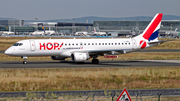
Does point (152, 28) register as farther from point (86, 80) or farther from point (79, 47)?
point (86, 80)

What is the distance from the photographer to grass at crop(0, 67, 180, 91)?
29.8 metres

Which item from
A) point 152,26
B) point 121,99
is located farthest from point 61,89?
point 152,26

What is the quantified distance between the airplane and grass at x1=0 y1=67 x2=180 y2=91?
35.3ft

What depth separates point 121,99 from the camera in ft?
51.0

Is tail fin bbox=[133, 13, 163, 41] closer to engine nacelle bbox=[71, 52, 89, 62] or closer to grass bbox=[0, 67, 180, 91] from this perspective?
engine nacelle bbox=[71, 52, 89, 62]

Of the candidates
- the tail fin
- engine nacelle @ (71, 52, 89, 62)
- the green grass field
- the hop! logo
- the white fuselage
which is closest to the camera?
the green grass field

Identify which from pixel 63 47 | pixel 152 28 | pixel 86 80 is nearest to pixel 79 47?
pixel 63 47

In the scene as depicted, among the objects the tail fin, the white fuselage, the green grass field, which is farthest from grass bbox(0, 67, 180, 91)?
the tail fin

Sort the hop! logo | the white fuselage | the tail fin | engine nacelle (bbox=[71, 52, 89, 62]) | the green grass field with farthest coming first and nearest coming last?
the tail fin, the hop! logo, the white fuselage, engine nacelle (bbox=[71, 52, 89, 62]), the green grass field

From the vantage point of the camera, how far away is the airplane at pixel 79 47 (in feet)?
157

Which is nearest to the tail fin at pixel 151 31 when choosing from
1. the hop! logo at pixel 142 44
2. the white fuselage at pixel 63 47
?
the hop! logo at pixel 142 44

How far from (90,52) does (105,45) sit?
403cm

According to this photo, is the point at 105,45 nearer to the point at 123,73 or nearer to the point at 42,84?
the point at 123,73

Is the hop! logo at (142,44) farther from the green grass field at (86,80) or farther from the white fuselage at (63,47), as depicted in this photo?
the green grass field at (86,80)
